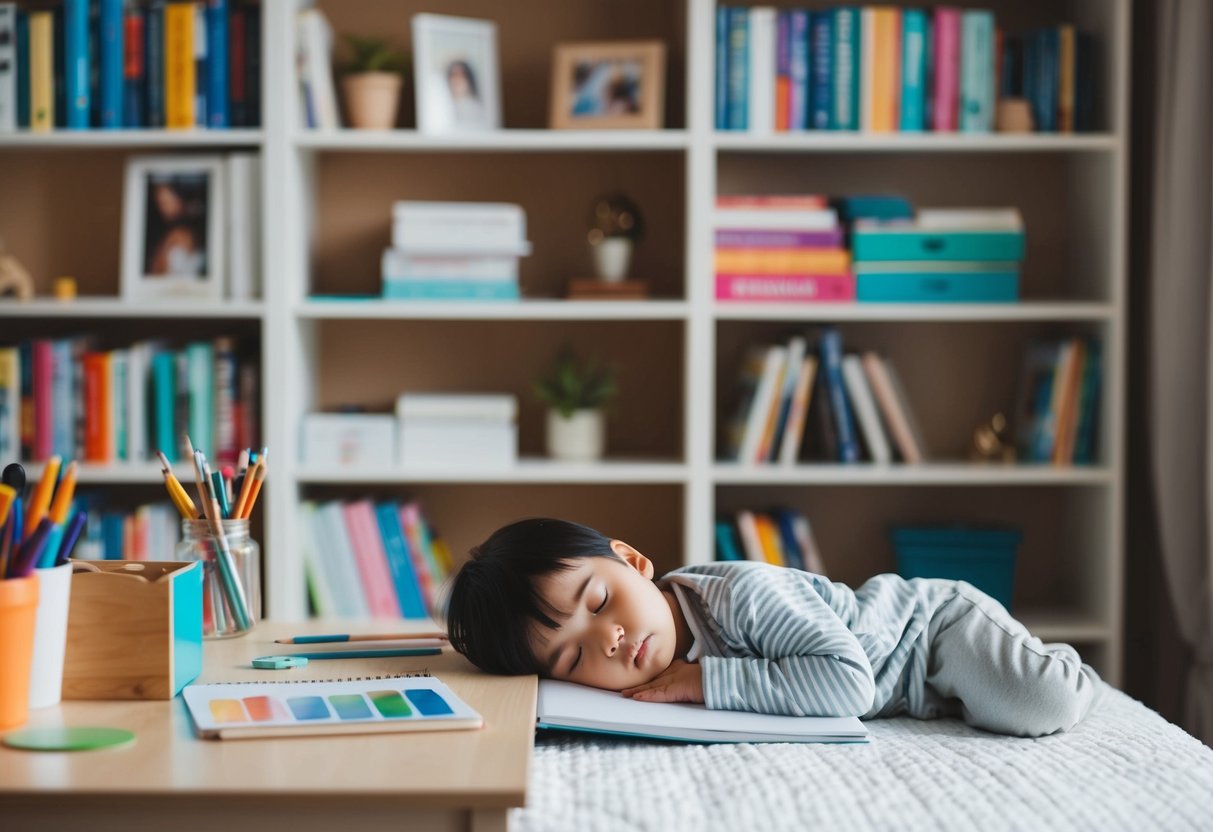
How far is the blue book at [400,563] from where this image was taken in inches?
100

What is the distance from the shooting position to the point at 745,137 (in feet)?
8.00

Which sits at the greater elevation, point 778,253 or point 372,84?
point 372,84

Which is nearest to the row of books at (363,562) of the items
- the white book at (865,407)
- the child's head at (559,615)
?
the white book at (865,407)

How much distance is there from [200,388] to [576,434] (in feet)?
2.52

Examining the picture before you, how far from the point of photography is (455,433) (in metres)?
2.54

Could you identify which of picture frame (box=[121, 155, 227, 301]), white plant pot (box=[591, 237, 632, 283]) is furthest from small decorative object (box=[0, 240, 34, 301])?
white plant pot (box=[591, 237, 632, 283])

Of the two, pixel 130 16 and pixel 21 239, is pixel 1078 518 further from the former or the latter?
pixel 21 239

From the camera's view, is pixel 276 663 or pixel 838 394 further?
pixel 838 394

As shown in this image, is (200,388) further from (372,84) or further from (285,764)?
(285,764)

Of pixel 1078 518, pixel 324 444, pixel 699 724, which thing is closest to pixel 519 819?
pixel 699 724

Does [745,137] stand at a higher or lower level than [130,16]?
lower

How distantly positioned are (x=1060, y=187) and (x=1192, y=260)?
0.47 metres

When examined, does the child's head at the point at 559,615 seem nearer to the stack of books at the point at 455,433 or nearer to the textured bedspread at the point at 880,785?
the textured bedspread at the point at 880,785

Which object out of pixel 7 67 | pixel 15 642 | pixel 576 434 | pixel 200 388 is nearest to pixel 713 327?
pixel 576 434
